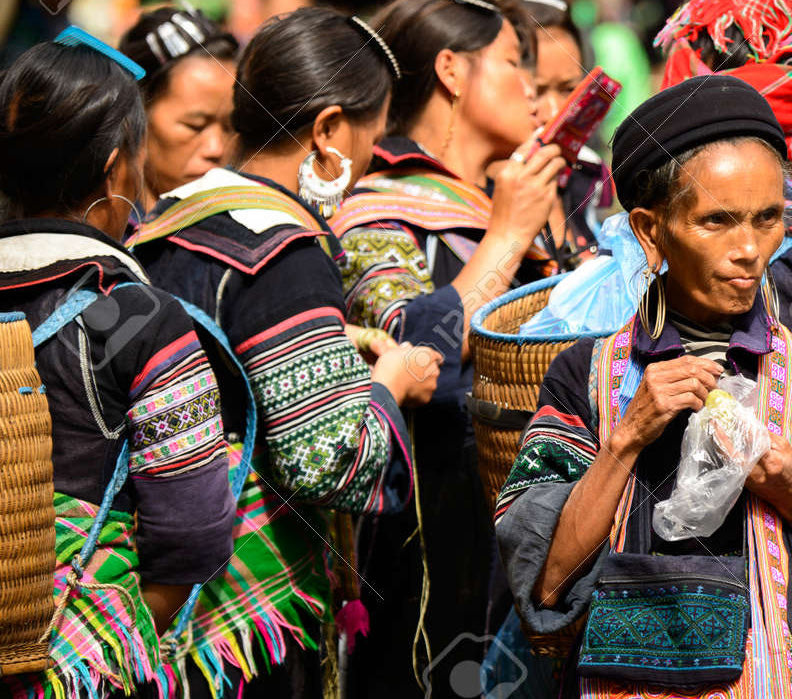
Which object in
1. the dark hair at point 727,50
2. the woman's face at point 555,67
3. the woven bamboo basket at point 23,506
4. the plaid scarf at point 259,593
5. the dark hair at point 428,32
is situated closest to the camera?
the woven bamboo basket at point 23,506

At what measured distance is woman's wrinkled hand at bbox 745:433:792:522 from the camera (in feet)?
5.70

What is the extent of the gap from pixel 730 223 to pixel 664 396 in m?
0.34

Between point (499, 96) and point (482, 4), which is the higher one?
point (482, 4)

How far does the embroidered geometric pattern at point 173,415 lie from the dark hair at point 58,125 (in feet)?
1.33

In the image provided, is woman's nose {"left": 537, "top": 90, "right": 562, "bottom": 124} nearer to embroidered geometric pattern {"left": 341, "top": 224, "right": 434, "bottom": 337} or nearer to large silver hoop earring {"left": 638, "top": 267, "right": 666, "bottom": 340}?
embroidered geometric pattern {"left": 341, "top": 224, "right": 434, "bottom": 337}

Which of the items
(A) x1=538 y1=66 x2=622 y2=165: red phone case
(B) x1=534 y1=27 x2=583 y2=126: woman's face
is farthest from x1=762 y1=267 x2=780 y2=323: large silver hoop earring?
(B) x1=534 y1=27 x2=583 y2=126: woman's face

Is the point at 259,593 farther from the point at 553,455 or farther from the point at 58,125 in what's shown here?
the point at 58,125

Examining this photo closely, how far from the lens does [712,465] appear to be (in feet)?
5.83

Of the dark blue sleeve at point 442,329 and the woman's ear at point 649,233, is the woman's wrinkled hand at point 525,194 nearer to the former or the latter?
the dark blue sleeve at point 442,329

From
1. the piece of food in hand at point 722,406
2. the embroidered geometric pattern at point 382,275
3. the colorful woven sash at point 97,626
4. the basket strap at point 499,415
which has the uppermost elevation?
the piece of food in hand at point 722,406

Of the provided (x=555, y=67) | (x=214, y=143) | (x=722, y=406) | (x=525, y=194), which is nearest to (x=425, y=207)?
(x=525, y=194)

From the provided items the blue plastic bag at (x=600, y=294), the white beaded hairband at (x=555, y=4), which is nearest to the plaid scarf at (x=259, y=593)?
the blue plastic bag at (x=600, y=294)

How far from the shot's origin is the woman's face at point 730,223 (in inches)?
73.4

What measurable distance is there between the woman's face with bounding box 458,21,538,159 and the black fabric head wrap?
1766 millimetres
